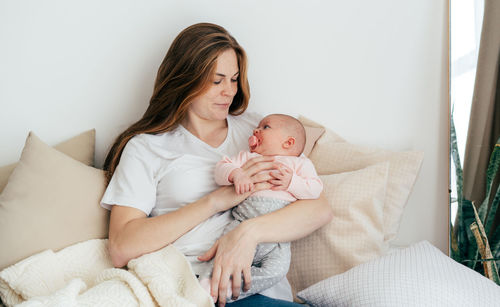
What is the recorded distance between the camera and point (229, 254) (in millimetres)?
1350

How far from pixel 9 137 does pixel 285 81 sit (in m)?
1.37

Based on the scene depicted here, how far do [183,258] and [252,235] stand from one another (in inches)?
9.3

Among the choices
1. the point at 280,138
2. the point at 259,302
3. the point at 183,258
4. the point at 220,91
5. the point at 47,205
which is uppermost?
the point at 220,91

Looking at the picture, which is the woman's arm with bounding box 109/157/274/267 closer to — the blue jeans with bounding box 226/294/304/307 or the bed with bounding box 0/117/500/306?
the bed with bounding box 0/117/500/306

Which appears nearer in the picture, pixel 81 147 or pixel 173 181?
pixel 173 181

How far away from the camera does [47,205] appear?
1591 mm

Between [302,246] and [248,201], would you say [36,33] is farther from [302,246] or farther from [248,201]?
[302,246]

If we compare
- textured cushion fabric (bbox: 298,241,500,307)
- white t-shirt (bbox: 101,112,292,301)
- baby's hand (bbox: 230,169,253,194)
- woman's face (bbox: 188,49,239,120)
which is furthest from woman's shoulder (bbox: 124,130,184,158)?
textured cushion fabric (bbox: 298,241,500,307)

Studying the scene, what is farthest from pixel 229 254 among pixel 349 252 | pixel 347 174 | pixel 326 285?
pixel 347 174

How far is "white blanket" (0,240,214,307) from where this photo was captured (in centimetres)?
120

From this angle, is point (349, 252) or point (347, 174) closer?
point (349, 252)

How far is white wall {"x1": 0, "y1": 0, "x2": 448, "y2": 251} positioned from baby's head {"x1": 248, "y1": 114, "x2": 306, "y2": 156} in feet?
1.53

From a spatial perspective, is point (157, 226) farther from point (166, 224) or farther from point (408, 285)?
point (408, 285)

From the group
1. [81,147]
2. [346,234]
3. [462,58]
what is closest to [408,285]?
[346,234]
